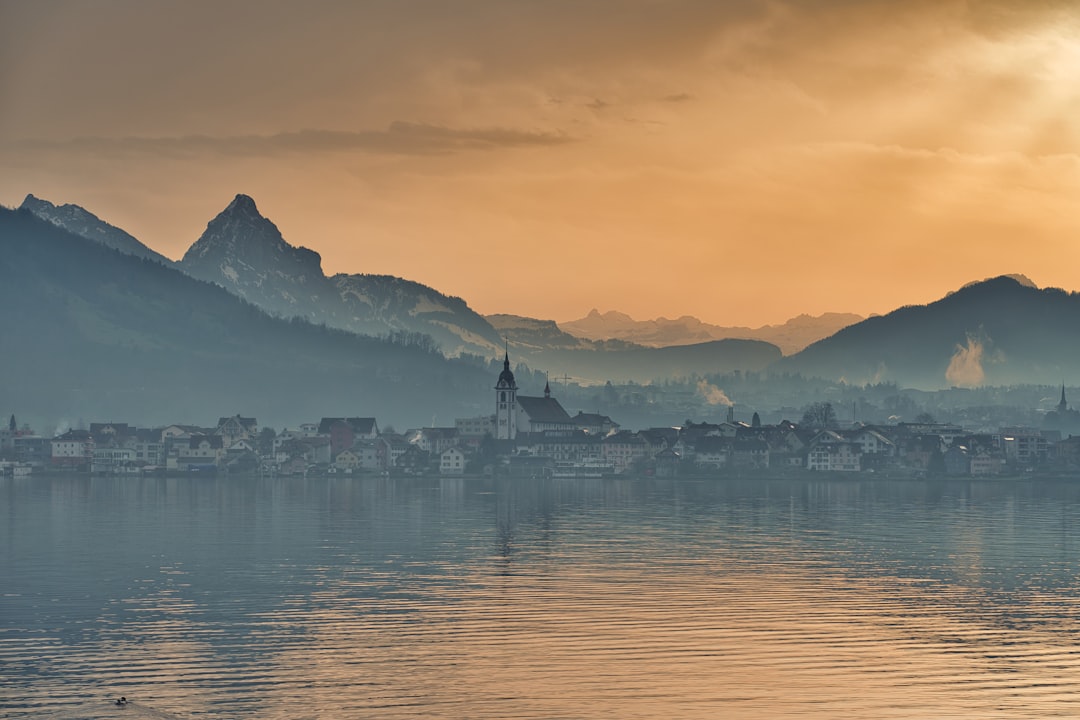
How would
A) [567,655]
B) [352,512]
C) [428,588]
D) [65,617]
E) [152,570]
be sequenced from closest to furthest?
[567,655], [65,617], [428,588], [152,570], [352,512]

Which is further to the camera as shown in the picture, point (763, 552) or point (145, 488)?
point (145, 488)

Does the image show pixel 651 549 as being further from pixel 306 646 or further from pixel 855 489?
pixel 855 489

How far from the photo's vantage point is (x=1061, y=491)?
609 ft

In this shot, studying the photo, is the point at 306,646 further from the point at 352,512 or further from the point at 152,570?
the point at 352,512

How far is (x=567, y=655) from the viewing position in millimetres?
49125

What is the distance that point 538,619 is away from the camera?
56.8 metres

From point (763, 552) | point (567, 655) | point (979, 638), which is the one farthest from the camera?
point (763, 552)

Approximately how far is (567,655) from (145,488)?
143 metres

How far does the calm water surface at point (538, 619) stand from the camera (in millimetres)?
43219

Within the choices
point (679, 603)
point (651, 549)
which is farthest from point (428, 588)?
point (651, 549)

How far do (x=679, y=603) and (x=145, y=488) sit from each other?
5256 inches

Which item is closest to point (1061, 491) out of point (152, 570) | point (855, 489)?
point (855, 489)

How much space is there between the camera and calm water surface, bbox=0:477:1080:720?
142 feet

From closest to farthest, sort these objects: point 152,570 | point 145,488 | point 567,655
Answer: point 567,655
point 152,570
point 145,488
